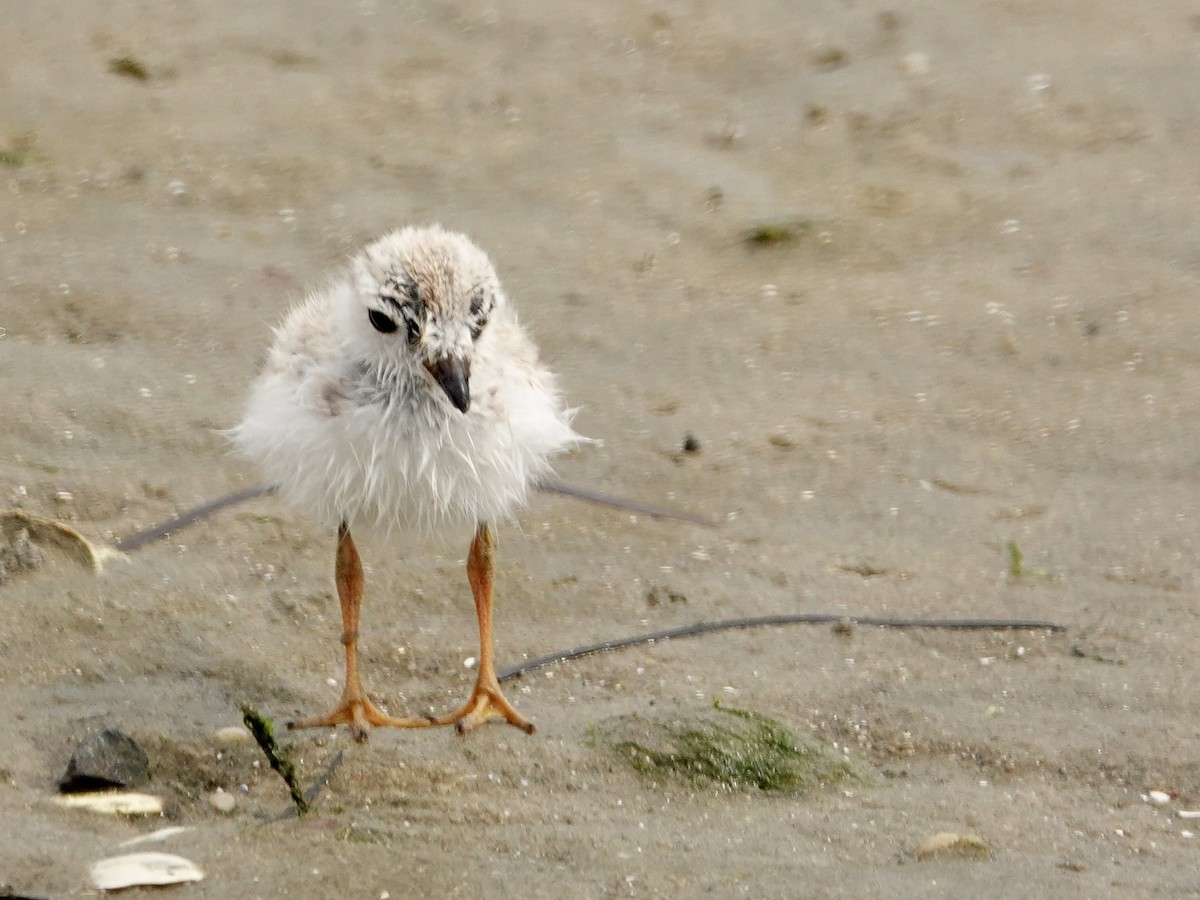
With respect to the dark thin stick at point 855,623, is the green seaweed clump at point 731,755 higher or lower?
lower

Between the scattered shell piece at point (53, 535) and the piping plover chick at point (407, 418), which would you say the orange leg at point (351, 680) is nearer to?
the piping plover chick at point (407, 418)

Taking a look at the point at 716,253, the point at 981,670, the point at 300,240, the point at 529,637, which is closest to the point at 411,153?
the point at 300,240

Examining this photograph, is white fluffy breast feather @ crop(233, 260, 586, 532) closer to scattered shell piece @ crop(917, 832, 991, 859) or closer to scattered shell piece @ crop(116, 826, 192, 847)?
scattered shell piece @ crop(116, 826, 192, 847)

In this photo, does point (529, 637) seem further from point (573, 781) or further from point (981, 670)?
point (981, 670)

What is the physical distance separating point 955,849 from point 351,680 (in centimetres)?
140

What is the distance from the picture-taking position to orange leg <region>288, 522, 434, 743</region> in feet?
12.0

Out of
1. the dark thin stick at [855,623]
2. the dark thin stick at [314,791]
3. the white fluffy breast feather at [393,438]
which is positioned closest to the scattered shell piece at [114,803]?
the dark thin stick at [314,791]

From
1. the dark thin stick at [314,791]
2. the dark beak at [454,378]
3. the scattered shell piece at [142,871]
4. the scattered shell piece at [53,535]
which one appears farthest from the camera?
the scattered shell piece at [53,535]

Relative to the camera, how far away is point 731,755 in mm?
3443

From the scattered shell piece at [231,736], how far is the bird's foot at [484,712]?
1.38ft

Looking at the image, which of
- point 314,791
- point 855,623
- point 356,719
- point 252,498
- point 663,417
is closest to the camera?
point 314,791

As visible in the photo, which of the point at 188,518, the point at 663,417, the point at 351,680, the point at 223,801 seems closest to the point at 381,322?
Answer: the point at 351,680

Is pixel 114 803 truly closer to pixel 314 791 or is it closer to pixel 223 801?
pixel 223 801

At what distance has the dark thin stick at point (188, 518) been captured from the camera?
4.36 metres
